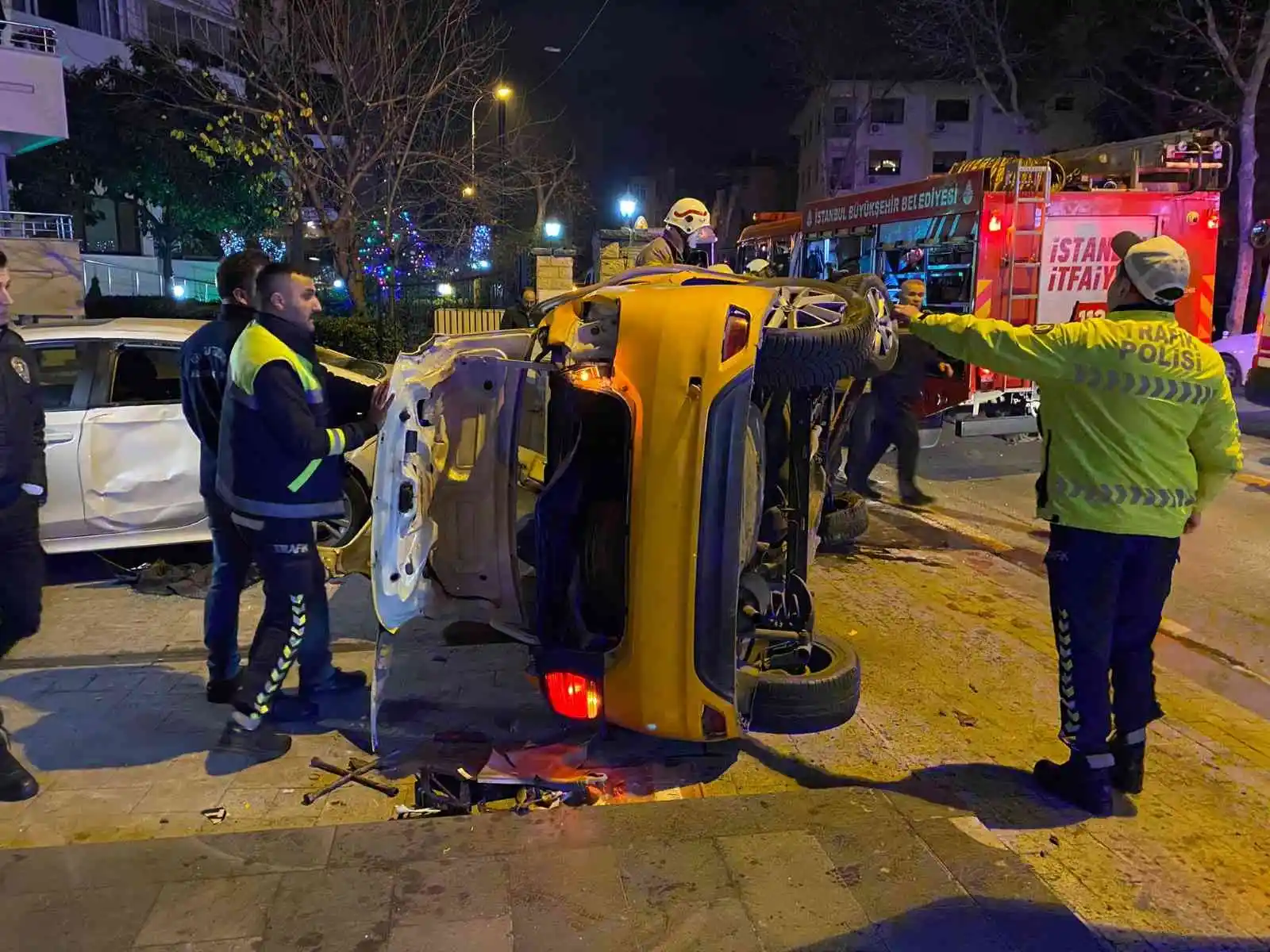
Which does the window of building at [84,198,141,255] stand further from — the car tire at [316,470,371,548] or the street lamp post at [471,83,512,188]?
the car tire at [316,470,371,548]

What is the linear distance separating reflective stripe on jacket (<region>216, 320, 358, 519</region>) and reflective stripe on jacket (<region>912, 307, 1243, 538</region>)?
2511 mm

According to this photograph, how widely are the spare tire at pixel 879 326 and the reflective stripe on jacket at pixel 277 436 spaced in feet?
6.64

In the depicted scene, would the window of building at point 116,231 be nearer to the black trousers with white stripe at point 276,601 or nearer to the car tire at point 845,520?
the car tire at point 845,520

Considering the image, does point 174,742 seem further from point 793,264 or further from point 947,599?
point 793,264

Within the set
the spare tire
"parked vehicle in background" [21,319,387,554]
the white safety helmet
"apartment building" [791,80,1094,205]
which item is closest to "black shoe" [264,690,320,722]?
"parked vehicle in background" [21,319,387,554]

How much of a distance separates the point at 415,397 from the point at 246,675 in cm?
145

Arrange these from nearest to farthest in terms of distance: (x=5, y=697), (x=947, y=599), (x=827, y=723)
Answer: (x=827, y=723) → (x=5, y=697) → (x=947, y=599)

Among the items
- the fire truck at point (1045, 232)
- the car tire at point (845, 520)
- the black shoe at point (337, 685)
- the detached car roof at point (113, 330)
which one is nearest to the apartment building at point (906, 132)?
the fire truck at point (1045, 232)

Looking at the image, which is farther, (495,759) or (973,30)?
(973,30)

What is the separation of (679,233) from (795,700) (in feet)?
12.2

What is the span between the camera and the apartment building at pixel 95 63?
54.3 feet

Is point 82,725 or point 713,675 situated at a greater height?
point 713,675

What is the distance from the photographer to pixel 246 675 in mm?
3969

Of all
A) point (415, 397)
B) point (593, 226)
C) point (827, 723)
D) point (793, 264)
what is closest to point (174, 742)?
point (415, 397)
